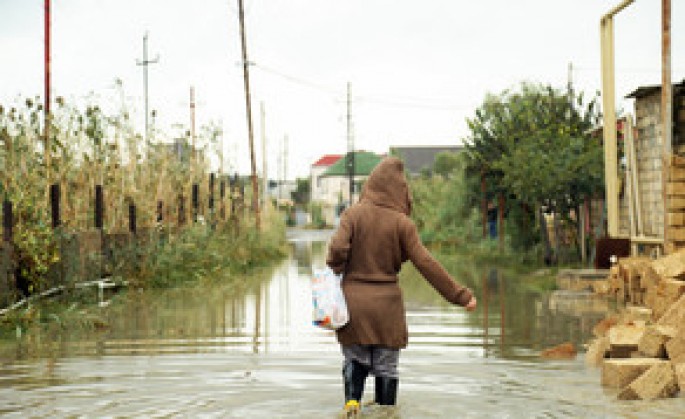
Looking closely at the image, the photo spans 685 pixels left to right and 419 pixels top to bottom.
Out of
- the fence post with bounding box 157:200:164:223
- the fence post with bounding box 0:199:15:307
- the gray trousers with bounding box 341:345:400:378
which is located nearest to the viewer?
the gray trousers with bounding box 341:345:400:378

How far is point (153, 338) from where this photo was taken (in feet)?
39.0

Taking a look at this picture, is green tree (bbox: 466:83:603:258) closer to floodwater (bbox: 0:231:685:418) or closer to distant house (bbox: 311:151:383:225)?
floodwater (bbox: 0:231:685:418)

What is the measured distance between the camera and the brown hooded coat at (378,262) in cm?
Result: 709

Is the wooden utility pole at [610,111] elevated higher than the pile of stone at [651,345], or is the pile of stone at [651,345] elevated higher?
the wooden utility pole at [610,111]

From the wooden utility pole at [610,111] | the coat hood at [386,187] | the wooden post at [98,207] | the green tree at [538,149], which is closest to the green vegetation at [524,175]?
the green tree at [538,149]

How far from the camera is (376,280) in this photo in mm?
7199

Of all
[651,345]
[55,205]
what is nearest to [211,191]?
[55,205]

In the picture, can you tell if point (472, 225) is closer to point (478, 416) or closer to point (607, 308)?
point (607, 308)

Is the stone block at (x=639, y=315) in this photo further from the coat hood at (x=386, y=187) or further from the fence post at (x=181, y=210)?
the fence post at (x=181, y=210)

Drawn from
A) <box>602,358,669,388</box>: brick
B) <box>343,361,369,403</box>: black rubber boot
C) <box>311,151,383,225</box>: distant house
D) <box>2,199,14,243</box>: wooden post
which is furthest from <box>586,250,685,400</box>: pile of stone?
<box>311,151,383,225</box>: distant house

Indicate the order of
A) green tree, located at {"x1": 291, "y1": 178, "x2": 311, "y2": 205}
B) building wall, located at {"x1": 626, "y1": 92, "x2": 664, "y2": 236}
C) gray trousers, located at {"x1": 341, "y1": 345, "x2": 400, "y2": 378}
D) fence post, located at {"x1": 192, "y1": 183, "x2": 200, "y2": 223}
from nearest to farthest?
gray trousers, located at {"x1": 341, "y1": 345, "x2": 400, "y2": 378} < building wall, located at {"x1": 626, "y1": 92, "x2": 664, "y2": 236} < fence post, located at {"x1": 192, "y1": 183, "x2": 200, "y2": 223} < green tree, located at {"x1": 291, "y1": 178, "x2": 311, "y2": 205}

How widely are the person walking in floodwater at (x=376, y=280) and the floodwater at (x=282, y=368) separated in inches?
13.4

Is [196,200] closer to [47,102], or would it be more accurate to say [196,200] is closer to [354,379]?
→ [47,102]

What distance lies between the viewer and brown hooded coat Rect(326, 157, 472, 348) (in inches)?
279
